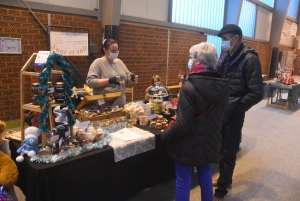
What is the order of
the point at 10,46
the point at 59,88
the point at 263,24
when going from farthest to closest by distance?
the point at 263,24 → the point at 10,46 → the point at 59,88

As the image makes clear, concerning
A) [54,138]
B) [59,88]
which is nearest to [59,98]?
[59,88]

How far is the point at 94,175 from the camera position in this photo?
159cm

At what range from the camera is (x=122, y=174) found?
1813 millimetres

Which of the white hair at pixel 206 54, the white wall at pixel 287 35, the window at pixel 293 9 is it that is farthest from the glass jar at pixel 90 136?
the window at pixel 293 9

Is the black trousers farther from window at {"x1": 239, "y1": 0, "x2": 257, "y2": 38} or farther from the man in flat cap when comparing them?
window at {"x1": 239, "y1": 0, "x2": 257, "y2": 38}

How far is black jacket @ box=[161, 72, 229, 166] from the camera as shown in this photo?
134cm

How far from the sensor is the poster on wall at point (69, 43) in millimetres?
3413

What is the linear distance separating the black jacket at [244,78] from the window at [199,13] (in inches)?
159

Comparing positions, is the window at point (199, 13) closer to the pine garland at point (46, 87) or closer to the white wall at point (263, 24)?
the white wall at point (263, 24)

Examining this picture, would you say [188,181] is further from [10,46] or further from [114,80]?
[10,46]

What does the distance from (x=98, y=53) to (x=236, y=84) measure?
2880 millimetres

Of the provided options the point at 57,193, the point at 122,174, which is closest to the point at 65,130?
the point at 57,193

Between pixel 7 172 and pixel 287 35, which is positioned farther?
pixel 287 35

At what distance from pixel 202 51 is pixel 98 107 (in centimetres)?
96
